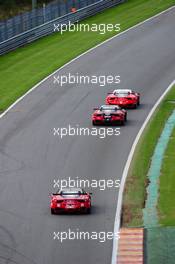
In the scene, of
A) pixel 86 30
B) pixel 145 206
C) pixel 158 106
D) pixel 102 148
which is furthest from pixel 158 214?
pixel 86 30

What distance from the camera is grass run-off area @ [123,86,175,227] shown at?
141 feet

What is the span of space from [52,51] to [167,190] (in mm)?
33295

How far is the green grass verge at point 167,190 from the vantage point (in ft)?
139

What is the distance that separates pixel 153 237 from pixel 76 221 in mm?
3814

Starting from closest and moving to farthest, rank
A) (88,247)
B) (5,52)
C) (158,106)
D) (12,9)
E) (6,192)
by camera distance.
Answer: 1. (88,247)
2. (6,192)
3. (158,106)
4. (5,52)
5. (12,9)

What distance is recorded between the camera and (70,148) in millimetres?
53438

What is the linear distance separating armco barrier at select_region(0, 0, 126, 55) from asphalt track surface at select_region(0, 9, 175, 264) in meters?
5.66

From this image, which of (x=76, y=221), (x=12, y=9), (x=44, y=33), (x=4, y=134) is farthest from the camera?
(x=12, y=9)

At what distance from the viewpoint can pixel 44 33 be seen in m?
83.1

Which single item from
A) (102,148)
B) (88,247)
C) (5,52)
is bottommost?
(88,247)

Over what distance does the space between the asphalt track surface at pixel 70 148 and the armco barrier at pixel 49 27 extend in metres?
5.66

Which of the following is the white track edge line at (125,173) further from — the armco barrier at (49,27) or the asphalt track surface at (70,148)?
the armco barrier at (49,27)

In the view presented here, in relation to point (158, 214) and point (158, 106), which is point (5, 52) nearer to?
point (158, 106)

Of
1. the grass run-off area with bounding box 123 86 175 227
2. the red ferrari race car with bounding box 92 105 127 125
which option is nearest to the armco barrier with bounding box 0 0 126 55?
the red ferrari race car with bounding box 92 105 127 125
